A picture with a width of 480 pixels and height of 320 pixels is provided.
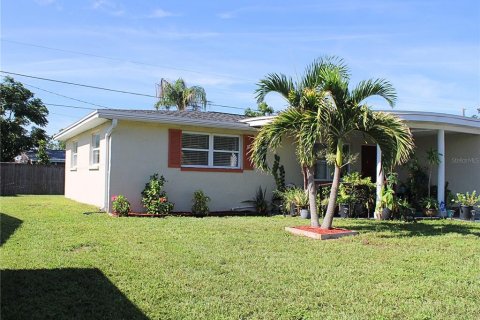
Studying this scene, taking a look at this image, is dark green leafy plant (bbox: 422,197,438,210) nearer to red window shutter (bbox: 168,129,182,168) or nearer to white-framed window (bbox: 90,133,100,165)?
red window shutter (bbox: 168,129,182,168)

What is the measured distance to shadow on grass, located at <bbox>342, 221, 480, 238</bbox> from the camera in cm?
911

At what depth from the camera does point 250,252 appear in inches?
273

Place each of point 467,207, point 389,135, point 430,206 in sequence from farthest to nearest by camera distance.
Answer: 1. point 430,206
2. point 467,207
3. point 389,135

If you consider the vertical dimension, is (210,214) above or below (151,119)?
below

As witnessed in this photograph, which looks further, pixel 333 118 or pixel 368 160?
pixel 368 160

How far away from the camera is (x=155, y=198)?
11.9 meters

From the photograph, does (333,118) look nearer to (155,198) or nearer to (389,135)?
(389,135)

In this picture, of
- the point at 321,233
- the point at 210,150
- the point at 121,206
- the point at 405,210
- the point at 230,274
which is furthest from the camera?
the point at 210,150

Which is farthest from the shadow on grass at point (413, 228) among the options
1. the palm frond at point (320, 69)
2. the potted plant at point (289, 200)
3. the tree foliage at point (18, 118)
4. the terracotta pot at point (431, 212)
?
the tree foliage at point (18, 118)

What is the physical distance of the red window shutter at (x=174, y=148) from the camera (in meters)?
12.7

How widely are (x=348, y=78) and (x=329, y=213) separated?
2.89m

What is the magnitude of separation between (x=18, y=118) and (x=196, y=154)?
75.3 ft

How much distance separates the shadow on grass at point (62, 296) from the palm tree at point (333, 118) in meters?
4.99

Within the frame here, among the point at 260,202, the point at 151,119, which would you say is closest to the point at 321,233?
the point at 260,202
